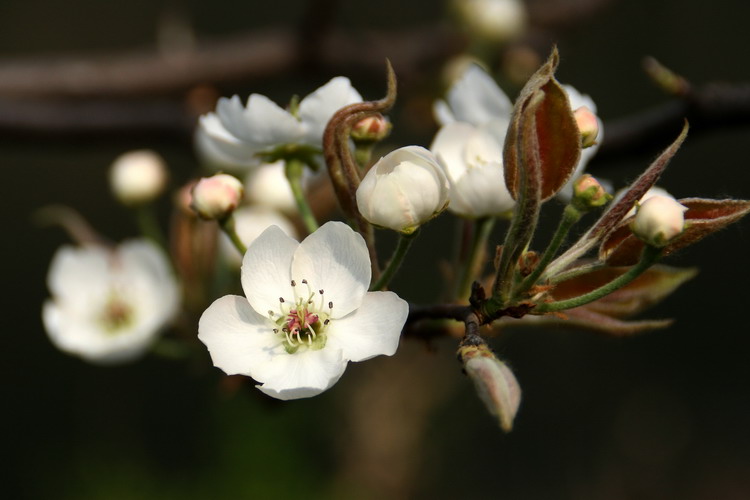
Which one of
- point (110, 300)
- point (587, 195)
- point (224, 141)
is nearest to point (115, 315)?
point (110, 300)

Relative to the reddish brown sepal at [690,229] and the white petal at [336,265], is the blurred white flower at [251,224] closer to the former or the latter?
the white petal at [336,265]

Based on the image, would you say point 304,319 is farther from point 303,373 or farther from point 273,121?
point 273,121

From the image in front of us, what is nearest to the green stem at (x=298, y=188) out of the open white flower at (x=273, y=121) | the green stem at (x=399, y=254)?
the open white flower at (x=273, y=121)

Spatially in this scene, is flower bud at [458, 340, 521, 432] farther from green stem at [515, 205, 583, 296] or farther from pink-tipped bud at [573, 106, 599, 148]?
pink-tipped bud at [573, 106, 599, 148]

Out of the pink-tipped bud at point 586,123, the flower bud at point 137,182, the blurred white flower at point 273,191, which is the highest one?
the flower bud at point 137,182

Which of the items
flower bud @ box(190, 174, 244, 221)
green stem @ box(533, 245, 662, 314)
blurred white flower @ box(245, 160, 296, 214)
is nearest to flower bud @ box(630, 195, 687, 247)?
green stem @ box(533, 245, 662, 314)
